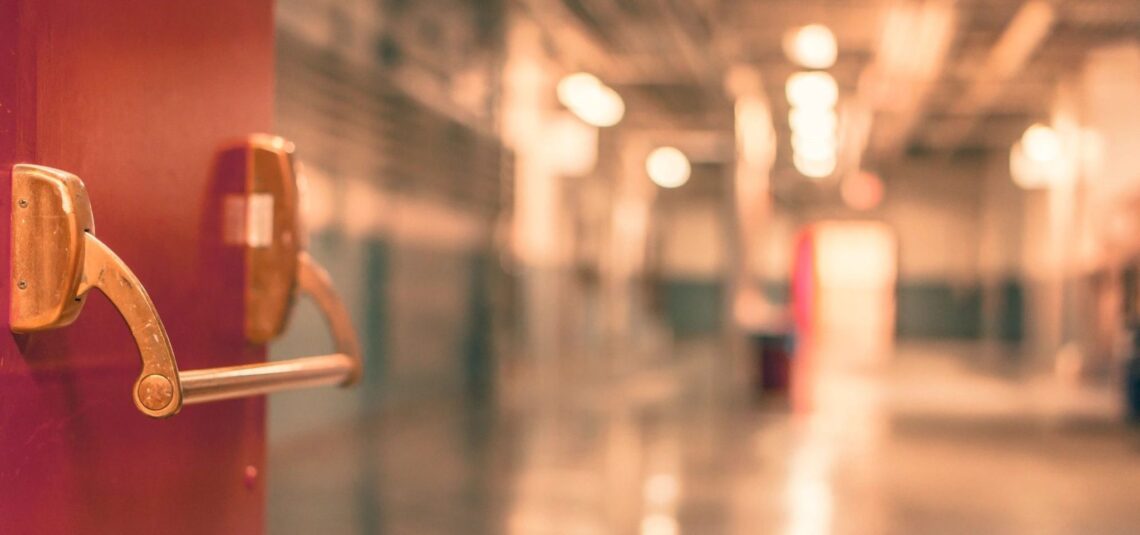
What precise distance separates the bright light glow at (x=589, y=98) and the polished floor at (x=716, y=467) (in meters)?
3.73

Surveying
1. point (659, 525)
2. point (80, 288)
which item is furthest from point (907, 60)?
point (80, 288)

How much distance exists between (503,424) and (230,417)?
827cm

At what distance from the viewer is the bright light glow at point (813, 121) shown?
16625mm

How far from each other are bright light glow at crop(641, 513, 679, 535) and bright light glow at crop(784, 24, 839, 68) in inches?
301

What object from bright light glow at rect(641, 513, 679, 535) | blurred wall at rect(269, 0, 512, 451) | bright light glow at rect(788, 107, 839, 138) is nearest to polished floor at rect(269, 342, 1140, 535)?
bright light glow at rect(641, 513, 679, 535)

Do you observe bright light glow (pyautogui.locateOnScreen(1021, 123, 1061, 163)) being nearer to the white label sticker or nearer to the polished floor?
the polished floor

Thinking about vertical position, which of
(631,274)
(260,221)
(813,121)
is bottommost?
(631,274)

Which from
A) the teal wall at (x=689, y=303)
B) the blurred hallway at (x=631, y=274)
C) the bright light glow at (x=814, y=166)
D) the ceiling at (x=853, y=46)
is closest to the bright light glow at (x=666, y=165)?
the blurred hallway at (x=631, y=274)

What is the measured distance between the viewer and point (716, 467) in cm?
757

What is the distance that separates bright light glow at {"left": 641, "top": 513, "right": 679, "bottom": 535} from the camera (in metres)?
5.29

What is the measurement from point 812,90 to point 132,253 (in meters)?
14.3

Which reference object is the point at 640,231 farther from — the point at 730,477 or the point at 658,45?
the point at 730,477

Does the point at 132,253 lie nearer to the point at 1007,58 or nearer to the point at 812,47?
the point at 812,47

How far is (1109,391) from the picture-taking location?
1451 cm
